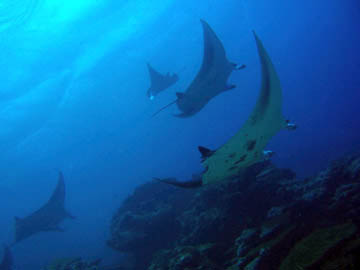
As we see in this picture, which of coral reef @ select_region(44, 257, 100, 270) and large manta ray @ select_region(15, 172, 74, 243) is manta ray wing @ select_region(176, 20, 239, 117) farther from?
large manta ray @ select_region(15, 172, 74, 243)

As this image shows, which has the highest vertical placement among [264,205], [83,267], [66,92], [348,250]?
[66,92]

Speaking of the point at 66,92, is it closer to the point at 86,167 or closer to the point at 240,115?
the point at 86,167

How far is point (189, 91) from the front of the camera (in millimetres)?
7859

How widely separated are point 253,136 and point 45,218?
12.3 meters

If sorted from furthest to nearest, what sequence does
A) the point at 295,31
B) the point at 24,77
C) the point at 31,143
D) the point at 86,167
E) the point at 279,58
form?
the point at 279,58, the point at 86,167, the point at 295,31, the point at 31,143, the point at 24,77

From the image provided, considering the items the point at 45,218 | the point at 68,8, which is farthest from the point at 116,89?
the point at 45,218

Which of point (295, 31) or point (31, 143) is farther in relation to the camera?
point (295, 31)

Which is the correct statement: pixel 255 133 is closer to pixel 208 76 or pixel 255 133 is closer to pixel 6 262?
pixel 208 76

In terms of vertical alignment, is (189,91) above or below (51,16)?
below

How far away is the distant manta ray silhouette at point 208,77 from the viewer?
6.73 meters

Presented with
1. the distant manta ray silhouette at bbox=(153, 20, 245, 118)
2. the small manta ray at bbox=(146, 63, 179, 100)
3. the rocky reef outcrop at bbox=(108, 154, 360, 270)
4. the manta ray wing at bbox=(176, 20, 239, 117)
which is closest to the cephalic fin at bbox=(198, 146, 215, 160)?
the rocky reef outcrop at bbox=(108, 154, 360, 270)

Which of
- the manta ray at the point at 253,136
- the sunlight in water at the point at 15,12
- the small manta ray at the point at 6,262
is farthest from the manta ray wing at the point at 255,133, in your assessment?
the sunlight in water at the point at 15,12

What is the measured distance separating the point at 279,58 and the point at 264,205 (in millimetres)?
71829

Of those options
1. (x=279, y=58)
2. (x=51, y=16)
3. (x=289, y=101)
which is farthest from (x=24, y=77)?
(x=289, y=101)
